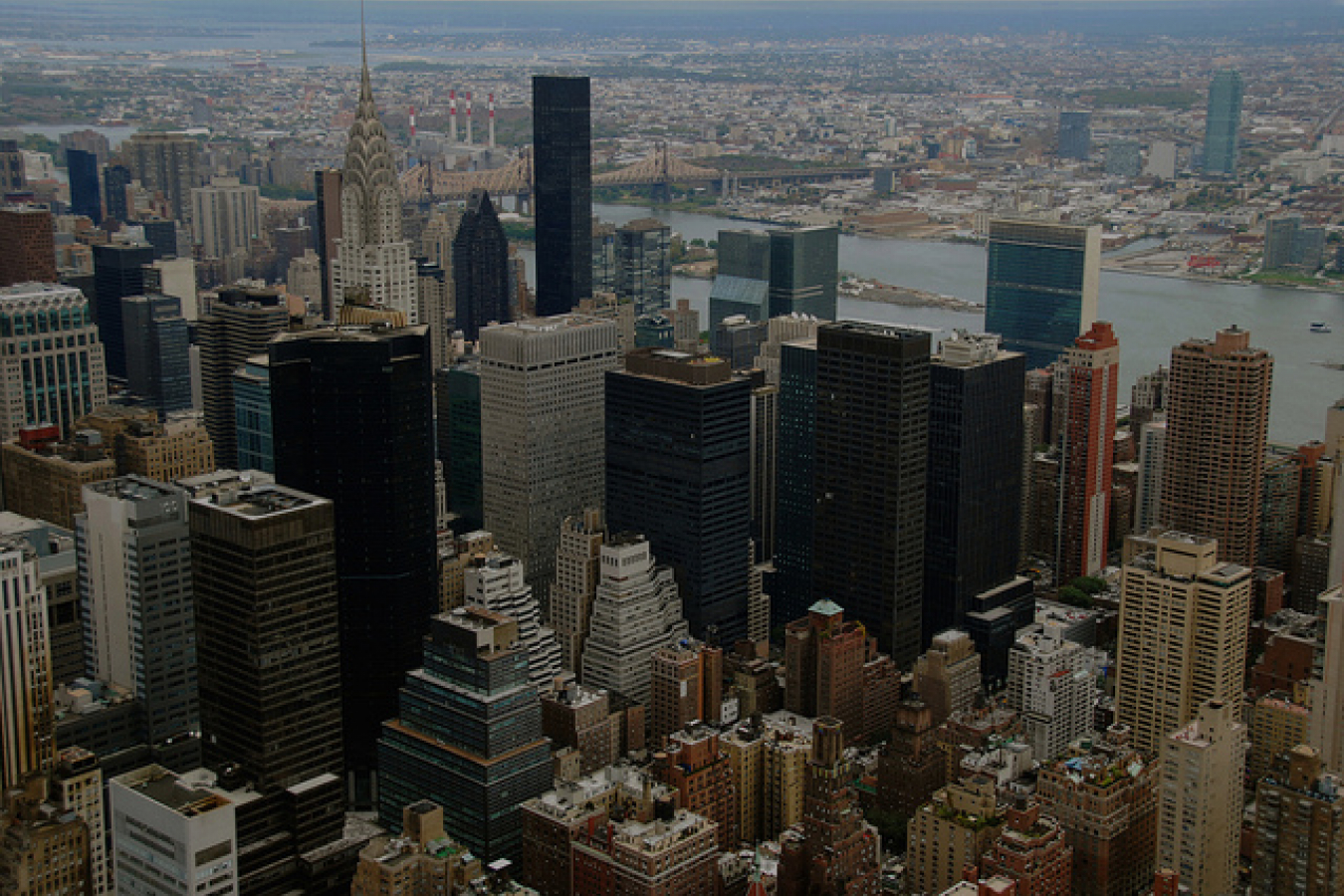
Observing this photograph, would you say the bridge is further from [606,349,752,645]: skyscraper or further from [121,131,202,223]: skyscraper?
[606,349,752,645]: skyscraper

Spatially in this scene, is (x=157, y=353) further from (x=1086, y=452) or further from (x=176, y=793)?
(x=176, y=793)

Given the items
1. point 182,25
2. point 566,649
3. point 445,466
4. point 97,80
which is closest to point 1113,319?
point 445,466

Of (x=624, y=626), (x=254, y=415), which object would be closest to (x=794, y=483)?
(x=624, y=626)

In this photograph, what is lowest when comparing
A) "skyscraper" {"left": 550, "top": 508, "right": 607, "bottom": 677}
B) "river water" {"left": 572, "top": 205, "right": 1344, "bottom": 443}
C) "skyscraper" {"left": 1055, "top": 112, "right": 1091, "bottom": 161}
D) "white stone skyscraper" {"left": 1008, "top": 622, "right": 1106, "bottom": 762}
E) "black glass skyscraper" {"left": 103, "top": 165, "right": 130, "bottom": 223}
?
"white stone skyscraper" {"left": 1008, "top": 622, "right": 1106, "bottom": 762}

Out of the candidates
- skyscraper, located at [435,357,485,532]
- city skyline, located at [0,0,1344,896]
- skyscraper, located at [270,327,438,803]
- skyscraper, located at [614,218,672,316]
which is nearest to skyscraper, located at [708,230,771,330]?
city skyline, located at [0,0,1344,896]

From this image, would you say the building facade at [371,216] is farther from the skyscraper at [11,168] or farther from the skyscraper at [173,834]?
the skyscraper at [11,168]
